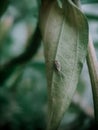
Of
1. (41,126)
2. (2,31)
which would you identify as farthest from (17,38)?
(41,126)

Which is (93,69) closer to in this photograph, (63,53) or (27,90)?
(63,53)

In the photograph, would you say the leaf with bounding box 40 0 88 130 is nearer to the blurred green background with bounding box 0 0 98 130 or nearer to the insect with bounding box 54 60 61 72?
the insect with bounding box 54 60 61 72

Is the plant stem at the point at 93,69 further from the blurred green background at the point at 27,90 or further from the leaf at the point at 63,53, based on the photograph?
the blurred green background at the point at 27,90

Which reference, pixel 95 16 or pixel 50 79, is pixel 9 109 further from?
pixel 50 79

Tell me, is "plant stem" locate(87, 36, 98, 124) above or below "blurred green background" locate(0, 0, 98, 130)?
above

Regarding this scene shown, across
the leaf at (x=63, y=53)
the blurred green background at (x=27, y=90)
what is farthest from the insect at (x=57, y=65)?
the blurred green background at (x=27, y=90)

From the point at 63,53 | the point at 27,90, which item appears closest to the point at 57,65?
the point at 63,53

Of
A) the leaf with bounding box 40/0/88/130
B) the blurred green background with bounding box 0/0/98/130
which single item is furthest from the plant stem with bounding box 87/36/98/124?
the blurred green background with bounding box 0/0/98/130
